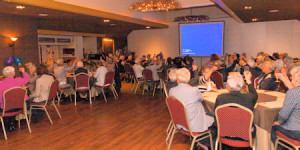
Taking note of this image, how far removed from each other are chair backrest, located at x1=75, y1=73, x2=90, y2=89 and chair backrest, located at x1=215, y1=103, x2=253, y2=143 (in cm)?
524

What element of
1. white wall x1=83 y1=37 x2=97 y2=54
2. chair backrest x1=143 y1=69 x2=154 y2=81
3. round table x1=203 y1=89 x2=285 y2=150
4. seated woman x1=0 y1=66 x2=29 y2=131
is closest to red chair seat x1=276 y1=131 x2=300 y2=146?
round table x1=203 y1=89 x2=285 y2=150

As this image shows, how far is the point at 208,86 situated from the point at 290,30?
10295 mm

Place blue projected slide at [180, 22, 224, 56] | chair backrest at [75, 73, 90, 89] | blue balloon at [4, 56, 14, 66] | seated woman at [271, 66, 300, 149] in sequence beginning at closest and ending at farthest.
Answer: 1. seated woman at [271, 66, 300, 149]
2. chair backrest at [75, 73, 90, 89]
3. blue balloon at [4, 56, 14, 66]
4. blue projected slide at [180, 22, 224, 56]

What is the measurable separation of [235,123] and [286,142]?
2.28ft

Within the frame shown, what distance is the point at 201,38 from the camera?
45.4 feet

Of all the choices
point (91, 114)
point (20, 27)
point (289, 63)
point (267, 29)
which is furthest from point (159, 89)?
point (267, 29)

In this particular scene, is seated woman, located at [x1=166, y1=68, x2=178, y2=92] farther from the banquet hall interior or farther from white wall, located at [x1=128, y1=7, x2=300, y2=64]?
white wall, located at [x1=128, y1=7, x2=300, y2=64]

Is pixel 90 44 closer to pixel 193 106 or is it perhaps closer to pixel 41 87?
pixel 41 87

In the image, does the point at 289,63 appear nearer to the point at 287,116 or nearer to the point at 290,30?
the point at 287,116

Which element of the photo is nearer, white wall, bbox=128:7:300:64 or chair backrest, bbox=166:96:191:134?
chair backrest, bbox=166:96:191:134

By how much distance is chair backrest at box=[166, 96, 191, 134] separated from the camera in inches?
133

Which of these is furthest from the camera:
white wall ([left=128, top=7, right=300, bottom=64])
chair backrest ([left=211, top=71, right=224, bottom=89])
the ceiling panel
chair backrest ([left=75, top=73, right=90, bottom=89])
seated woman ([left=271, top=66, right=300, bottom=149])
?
white wall ([left=128, top=7, right=300, bottom=64])

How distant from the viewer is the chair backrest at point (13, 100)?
15.9 ft

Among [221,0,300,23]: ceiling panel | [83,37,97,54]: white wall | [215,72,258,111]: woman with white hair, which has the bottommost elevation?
[215,72,258,111]: woman with white hair
